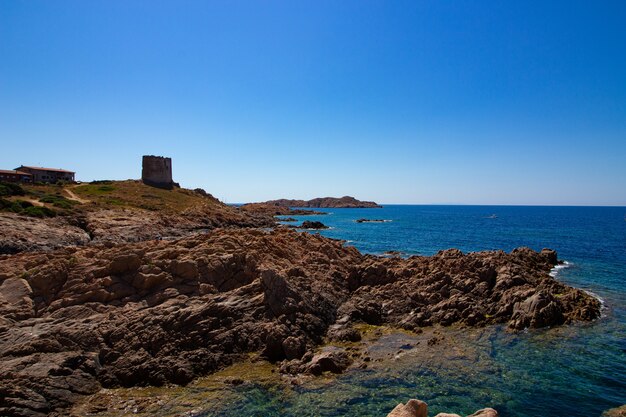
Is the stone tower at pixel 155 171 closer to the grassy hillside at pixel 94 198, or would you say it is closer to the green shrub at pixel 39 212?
Result: the grassy hillside at pixel 94 198

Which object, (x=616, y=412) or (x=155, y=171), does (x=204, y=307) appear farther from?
(x=155, y=171)

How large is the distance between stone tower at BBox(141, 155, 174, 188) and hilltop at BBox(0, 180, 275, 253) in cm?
319

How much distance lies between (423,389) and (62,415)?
1596 centimetres

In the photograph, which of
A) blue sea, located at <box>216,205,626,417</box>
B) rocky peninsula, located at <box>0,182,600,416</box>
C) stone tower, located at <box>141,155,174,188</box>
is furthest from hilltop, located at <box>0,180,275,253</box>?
blue sea, located at <box>216,205,626,417</box>

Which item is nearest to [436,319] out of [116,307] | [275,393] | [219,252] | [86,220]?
[275,393]

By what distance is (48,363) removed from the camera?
59.7ft

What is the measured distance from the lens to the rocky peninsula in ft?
62.4

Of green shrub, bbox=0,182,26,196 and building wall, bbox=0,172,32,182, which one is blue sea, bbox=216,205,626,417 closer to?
green shrub, bbox=0,182,26,196

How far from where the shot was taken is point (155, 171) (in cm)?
11194

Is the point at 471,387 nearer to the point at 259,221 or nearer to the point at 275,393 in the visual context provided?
the point at 275,393

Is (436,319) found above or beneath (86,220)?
beneath

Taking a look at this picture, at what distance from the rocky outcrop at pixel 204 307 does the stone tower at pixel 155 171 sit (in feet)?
281

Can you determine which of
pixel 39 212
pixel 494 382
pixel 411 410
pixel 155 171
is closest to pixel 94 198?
pixel 39 212

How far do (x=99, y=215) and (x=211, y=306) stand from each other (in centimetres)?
5909
